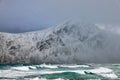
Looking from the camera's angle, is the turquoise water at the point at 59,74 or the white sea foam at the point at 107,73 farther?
the white sea foam at the point at 107,73

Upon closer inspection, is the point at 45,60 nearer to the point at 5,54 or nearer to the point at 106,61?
the point at 5,54

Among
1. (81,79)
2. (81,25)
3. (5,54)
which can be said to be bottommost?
(81,79)

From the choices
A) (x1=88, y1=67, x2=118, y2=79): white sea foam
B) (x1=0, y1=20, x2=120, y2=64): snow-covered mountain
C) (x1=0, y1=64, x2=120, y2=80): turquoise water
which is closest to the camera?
(x1=0, y1=64, x2=120, y2=80): turquoise water

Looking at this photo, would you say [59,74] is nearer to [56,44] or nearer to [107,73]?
[107,73]

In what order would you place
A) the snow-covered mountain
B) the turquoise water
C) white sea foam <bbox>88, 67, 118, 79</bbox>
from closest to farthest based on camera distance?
the turquoise water, white sea foam <bbox>88, 67, 118, 79</bbox>, the snow-covered mountain

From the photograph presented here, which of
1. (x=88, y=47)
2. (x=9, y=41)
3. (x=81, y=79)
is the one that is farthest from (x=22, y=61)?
(x=81, y=79)

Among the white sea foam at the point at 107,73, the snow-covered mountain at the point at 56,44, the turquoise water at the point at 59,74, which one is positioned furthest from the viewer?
the snow-covered mountain at the point at 56,44

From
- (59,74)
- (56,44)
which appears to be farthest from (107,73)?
(56,44)

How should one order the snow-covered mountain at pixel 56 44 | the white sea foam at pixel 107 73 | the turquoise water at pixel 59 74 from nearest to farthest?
the turquoise water at pixel 59 74, the white sea foam at pixel 107 73, the snow-covered mountain at pixel 56 44

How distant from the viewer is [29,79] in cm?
5412

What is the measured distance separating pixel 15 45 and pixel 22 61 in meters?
14.9

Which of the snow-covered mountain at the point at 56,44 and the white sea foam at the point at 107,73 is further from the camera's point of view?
the snow-covered mountain at the point at 56,44

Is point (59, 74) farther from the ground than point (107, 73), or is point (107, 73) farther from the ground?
point (59, 74)

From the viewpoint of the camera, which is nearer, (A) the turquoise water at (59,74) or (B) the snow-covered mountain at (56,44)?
(A) the turquoise water at (59,74)
